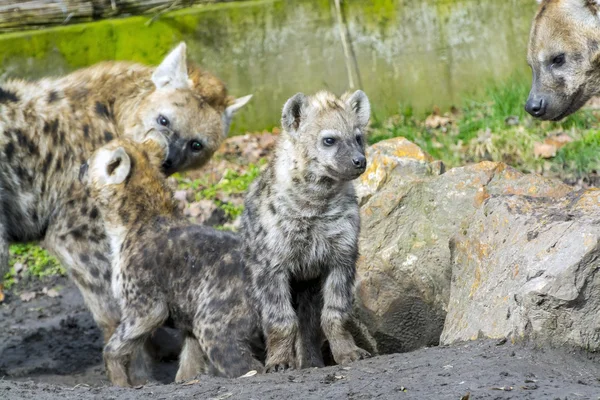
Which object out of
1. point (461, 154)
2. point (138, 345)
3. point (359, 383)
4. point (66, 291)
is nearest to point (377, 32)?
point (461, 154)

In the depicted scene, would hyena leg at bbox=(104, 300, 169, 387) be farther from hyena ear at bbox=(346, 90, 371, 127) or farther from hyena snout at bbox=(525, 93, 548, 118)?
hyena snout at bbox=(525, 93, 548, 118)

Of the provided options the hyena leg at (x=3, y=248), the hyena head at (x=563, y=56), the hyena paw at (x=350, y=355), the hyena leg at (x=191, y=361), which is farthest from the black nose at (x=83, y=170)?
the hyena head at (x=563, y=56)

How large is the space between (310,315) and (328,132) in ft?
3.15

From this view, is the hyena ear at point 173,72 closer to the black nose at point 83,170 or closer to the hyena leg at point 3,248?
the black nose at point 83,170

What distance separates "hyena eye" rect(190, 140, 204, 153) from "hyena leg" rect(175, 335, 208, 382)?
53.2 inches

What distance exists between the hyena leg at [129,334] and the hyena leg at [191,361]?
9.7 inches


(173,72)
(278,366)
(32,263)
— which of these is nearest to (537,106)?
(173,72)

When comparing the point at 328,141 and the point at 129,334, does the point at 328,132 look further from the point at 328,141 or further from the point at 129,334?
the point at 129,334

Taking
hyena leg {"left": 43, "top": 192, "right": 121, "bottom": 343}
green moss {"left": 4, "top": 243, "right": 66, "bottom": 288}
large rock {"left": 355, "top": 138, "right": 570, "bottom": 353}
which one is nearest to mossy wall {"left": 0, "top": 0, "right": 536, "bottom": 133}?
green moss {"left": 4, "top": 243, "right": 66, "bottom": 288}

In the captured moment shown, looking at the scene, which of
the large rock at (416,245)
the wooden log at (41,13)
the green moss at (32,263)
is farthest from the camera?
the wooden log at (41,13)

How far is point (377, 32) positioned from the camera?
8805 mm

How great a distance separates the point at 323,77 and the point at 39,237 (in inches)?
151

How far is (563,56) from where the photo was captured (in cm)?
589

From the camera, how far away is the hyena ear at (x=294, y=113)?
474cm
